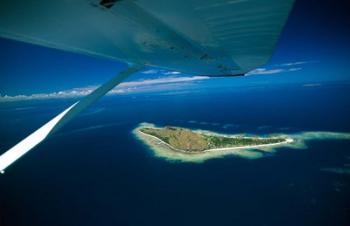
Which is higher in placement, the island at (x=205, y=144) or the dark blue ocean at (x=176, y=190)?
the island at (x=205, y=144)

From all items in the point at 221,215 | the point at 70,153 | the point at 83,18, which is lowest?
the point at 221,215

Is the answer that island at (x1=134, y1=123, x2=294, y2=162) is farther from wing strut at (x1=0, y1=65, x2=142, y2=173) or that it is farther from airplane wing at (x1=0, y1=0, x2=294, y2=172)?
airplane wing at (x1=0, y1=0, x2=294, y2=172)

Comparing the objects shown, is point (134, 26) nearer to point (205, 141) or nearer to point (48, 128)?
point (48, 128)

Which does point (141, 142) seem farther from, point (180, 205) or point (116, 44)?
point (116, 44)

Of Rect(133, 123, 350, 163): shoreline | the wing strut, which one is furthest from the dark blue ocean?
the wing strut

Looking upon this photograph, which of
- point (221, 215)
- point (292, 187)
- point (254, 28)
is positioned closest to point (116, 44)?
point (254, 28)

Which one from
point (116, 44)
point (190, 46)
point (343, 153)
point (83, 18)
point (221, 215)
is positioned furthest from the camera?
point (343, 153)

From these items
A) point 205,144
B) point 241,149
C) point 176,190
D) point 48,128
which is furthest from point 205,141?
point 48,128

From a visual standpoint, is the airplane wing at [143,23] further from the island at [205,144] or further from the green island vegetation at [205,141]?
the green island vegetation at [205,141]

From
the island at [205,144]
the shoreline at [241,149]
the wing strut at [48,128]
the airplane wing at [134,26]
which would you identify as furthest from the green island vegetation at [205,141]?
the airplane wing at [134,26]
